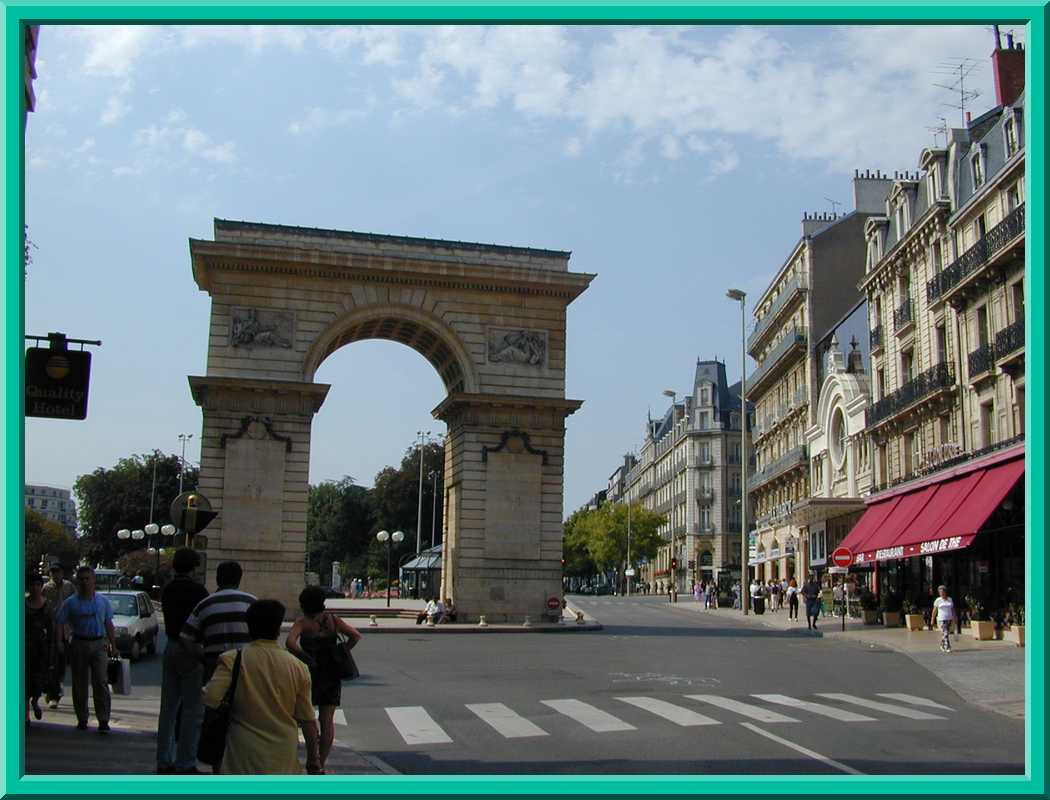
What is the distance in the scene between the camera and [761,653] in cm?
2600

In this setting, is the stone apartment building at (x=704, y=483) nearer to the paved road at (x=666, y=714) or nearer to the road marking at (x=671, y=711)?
the paved road at (x=666, y=714)

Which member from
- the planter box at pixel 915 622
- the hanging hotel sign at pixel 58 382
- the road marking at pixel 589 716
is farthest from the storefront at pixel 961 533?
the hanging hotel sign at pixel 58 382

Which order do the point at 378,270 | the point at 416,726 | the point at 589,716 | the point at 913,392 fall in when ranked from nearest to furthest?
the point at 416,726 → the point at 589,716 → the point at 913,392 → the point at 378,270

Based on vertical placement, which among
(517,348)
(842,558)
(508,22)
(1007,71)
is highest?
(1007,71)

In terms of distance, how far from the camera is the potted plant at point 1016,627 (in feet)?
90.1

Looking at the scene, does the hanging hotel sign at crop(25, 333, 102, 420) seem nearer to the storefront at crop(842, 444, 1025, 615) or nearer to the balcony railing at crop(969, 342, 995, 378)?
the storefront at crop(842, 444, 1025, 615)

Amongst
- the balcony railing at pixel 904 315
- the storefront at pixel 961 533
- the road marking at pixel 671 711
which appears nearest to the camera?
the road marking at pixel 671 711

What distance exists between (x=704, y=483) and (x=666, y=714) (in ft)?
307

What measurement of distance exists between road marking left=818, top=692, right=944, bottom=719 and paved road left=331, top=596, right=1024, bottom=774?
3 cm

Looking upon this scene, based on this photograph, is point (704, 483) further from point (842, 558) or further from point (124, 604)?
point (124, 604)

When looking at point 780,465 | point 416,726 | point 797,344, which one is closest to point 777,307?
point 797,344

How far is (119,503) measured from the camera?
299 feet

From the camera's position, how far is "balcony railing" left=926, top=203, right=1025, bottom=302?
29953 mm

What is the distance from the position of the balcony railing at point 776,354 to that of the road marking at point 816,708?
42.8 meters
